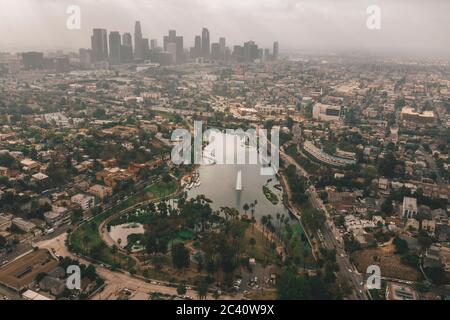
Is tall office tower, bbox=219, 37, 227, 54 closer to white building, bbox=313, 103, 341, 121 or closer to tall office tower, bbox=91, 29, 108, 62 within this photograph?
tall office tower, bbox=91, 29, 108, 62

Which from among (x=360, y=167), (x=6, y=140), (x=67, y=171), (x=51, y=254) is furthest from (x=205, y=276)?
(x=6, y=140)

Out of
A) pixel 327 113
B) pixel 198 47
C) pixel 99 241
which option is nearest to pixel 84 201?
pixel 99 241

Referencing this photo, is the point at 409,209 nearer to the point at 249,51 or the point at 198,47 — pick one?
the point at 249,51

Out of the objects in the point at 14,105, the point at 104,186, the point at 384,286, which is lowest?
the point at 384,286

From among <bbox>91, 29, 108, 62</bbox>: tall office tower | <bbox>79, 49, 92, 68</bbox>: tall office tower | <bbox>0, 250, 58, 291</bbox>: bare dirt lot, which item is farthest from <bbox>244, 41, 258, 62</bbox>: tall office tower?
<bbox>0, 250, 58, 291</bbox>: bare dirt lot

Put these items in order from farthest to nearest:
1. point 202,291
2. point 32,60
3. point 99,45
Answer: point 99,45 → point 32,60 → point 202,291

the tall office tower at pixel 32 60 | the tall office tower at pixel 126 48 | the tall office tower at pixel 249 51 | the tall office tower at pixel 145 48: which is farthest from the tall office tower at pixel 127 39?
the tall office tower at pixel 249 51

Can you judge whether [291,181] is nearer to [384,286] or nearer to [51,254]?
[384,286]
